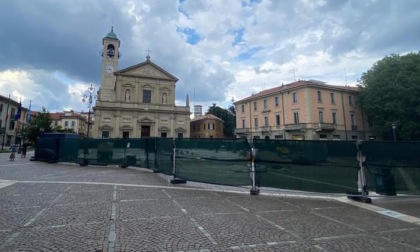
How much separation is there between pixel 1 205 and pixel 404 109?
44645 mm

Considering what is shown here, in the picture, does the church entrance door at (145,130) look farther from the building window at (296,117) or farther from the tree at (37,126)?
the building window at (296,117)

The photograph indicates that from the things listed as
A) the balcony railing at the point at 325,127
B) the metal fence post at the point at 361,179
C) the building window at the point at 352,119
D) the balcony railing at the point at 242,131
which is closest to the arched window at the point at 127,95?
the balcony railing at the point at 242,131

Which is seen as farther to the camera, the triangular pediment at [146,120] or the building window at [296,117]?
the triangular pediment at [146,120]

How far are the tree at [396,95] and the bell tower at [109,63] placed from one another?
167 feet

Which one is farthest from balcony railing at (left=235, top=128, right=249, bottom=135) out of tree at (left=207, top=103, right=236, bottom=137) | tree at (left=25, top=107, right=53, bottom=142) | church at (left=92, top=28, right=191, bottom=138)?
tree at (left=25, top=107, right=53, bottom=142)

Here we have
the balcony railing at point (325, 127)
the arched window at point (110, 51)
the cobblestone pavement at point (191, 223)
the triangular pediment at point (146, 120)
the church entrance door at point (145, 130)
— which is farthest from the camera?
the arched window at point (110, 51)

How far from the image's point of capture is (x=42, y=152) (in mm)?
20406

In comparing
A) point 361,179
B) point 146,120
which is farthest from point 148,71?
point 361,179

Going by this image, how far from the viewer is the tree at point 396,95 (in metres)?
34.6

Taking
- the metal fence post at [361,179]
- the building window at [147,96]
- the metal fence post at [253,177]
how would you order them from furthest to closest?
the building window at [147,96] < the metal fence post at [253,177] < the metal fence post at [361,179]

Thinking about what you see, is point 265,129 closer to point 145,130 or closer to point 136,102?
point 145,130

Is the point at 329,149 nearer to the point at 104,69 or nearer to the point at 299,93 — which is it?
the point at 299,93

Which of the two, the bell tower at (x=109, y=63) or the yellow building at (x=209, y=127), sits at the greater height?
the bell tower at (x=109, y=63)

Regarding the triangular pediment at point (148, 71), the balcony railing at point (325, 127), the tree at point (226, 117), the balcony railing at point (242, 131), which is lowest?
the balcony railing at point (325, 127)
